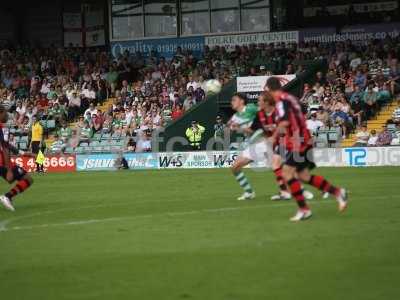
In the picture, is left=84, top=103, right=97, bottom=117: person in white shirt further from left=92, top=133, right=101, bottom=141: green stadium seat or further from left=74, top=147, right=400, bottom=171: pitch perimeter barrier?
left=74, top=147, right=400, bottom=171: pitch perimeter barrier

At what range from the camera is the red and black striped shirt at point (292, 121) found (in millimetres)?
12680

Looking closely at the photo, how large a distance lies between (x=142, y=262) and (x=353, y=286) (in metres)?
2.68

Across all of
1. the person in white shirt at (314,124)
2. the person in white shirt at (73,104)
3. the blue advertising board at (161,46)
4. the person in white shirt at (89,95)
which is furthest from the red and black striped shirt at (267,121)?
the blue advertising board at (161,46)

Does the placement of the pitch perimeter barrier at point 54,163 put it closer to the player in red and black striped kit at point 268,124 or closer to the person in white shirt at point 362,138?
the person in white shirt at point 362,138

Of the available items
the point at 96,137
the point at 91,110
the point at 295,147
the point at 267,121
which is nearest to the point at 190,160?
the point at 96,137

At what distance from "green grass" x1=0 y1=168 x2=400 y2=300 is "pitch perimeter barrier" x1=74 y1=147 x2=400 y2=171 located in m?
10.8

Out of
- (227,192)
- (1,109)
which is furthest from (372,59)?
(1,109)

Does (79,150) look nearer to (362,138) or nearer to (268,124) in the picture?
(362,138)

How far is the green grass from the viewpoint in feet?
28.5

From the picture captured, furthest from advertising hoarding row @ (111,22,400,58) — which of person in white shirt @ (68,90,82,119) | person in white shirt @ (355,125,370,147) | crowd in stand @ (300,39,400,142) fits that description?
person in white shirt @ (355,125,370,147)

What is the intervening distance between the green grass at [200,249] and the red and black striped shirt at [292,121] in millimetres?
1132

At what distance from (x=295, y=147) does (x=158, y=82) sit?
82.4 ft

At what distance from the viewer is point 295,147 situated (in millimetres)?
12961

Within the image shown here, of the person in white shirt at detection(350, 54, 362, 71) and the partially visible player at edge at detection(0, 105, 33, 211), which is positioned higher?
the person in white shirt at detection(350, 54, 362, 71)
